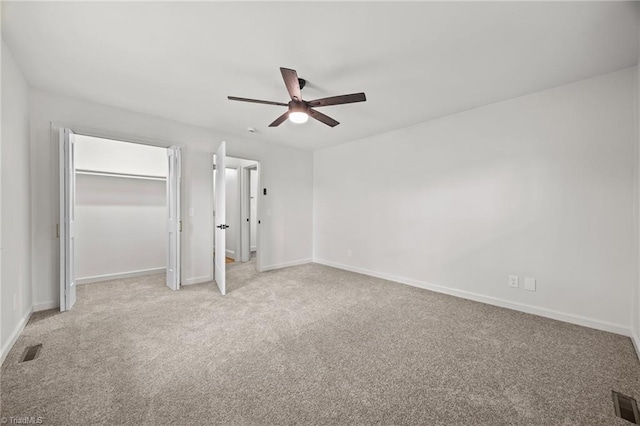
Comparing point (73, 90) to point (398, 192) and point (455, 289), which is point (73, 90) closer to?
point (398, 192)

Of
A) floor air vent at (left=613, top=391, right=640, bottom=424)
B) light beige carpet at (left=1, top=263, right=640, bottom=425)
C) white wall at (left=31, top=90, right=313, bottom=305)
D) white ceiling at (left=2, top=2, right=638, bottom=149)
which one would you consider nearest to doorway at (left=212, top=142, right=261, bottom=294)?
white wall at (left=31, top=90, right=313, bottom=305)

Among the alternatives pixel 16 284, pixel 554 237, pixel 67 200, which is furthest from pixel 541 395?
pixel 67 200

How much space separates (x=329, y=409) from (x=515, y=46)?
9.85 feet

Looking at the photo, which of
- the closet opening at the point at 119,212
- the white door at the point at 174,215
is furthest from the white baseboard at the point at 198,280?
the closet opening at the point at 119,212

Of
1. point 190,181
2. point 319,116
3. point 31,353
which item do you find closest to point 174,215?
point 190,181

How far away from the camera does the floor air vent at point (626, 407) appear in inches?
58.9

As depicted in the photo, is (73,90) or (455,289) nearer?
(73,90)

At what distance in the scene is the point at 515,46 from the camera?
2.10 metres

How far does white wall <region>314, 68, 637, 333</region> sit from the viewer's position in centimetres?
251

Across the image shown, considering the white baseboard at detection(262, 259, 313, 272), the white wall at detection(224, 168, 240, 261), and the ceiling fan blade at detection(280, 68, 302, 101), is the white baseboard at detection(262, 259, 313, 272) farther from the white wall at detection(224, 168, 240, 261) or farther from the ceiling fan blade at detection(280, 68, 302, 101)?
the ceiling fan blade at detection(280, 68, 302, 101)

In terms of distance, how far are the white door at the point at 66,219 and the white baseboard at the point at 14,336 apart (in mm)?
294

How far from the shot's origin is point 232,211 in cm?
623

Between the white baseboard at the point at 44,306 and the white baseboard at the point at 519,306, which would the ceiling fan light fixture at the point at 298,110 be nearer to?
Result: the white baseboard at the point at 519,306

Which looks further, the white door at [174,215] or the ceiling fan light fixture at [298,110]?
Answer: the white door at [174,215]
